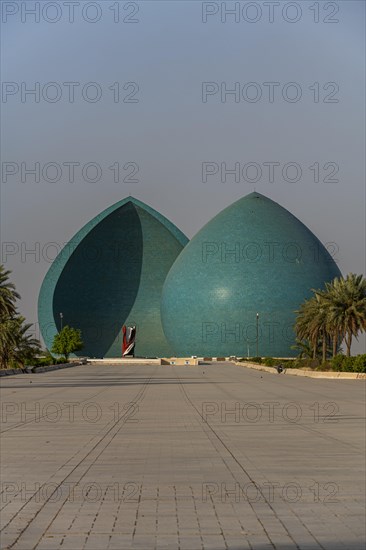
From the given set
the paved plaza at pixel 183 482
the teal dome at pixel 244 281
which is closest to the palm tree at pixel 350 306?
the paved plaza at pixel 183 482

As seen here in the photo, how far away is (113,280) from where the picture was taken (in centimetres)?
13400

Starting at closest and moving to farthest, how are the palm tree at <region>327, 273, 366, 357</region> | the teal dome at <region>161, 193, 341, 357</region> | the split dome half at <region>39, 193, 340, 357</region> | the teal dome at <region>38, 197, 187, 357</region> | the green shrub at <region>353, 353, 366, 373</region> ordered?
the green shrub at <region>353, 353, 366, 373</region> → the palm tree at <region>327, 273, 366, 357</region> → the teal dome at <region>161, 193, 341, 357</region> → the split dome half at <region>39, 193, 340, 357</region> → the teal dome at <region>38, 197, 187, 357</region>

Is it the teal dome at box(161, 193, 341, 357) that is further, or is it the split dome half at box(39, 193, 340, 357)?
the split dome half at box(39, 193, 340, 357)

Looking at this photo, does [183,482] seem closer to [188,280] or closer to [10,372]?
[10,372]

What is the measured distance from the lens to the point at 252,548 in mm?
6543

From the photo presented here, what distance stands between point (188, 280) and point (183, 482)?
383 ft

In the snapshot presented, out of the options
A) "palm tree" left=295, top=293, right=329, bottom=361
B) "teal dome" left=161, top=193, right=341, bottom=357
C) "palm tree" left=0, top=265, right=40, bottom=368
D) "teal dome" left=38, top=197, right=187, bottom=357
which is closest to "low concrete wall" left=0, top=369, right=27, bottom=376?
"palm tree" left=0, top=265, right=40, bottom=368

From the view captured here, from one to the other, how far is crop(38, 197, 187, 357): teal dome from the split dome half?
5.1 inches

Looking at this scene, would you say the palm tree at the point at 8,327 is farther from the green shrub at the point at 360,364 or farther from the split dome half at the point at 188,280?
the split dome half at the point at 188,280

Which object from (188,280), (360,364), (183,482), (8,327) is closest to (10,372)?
(8,327)

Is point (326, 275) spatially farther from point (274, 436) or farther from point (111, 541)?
point (111, 541)

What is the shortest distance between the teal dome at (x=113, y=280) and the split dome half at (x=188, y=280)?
0.43ft

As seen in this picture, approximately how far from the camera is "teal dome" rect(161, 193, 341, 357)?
123188mm

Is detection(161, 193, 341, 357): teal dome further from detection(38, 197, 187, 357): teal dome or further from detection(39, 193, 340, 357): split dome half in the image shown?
detection(38, 197, 187, 357): teal dome
